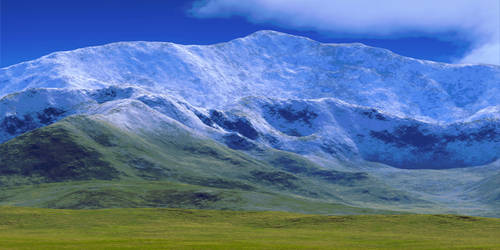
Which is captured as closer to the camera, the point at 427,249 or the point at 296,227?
the point at 427,249

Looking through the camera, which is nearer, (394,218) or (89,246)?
(89,246)

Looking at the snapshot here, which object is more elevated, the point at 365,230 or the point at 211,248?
the point at 365,230

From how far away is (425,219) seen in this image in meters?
175

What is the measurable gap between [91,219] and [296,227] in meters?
64.8

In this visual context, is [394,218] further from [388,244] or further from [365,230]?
[388,244]

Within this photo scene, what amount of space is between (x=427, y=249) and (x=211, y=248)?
3710cm

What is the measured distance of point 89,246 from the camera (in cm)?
10469

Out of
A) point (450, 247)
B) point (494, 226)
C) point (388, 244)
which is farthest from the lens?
point (494, 226)

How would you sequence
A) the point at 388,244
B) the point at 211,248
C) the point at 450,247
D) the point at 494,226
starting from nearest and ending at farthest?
the point at 211,248 → the point at 450,247 → the point at 388,244 → the point at 494,226

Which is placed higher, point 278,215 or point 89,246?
point 278,215

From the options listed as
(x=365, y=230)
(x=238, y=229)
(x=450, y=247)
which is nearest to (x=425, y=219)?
(x=365, y=230)

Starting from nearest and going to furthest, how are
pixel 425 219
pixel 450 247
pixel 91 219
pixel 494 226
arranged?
pixel 450 247, pixel 494 226, pixel 425 219, pixel 91 219

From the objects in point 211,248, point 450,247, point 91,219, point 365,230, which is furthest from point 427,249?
point 91,219

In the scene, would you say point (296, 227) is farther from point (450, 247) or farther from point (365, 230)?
point (450, 247)
